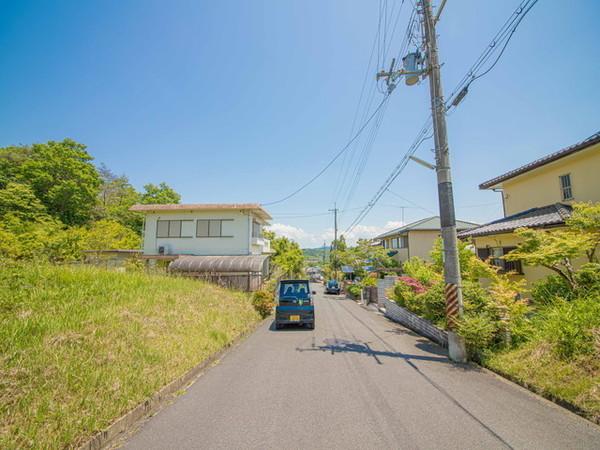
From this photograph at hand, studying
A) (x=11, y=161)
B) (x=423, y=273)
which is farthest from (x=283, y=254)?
(x=11, y=161)

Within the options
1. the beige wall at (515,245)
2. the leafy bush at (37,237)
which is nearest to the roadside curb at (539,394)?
the beige wall at (515,245)

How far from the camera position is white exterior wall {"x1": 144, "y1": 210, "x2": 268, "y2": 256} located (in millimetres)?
18591

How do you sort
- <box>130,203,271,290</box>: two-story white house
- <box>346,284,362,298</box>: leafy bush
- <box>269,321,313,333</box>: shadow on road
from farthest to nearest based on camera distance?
<box>346,284,362,298</box>: leafy bush < <box>130,203,271,290</box>: two-story white house < <box>269,321,313,333</box>: shadow on road

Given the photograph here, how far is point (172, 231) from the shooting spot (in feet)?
62.7

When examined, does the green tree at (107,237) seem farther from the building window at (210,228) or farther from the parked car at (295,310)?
the parked car at (295,310)

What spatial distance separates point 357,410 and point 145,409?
3201 mm

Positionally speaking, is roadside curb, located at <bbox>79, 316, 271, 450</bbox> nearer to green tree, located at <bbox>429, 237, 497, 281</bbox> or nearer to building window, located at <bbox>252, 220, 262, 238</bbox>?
green tree, located at <bbox>429, 237, 497, 281</bbox>

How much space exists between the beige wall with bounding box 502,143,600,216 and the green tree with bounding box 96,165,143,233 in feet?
114

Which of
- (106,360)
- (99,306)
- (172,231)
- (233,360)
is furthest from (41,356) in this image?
(172,231)

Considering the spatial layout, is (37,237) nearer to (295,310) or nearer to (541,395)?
(295,310)

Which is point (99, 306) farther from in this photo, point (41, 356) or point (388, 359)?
point (388, 359)

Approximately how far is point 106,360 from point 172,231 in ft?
54.1

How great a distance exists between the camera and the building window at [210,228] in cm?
1886

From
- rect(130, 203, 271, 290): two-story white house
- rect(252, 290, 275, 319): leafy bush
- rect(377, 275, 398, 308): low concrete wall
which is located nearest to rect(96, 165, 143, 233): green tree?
rect(130, 203, 271, 290): two-story white house
